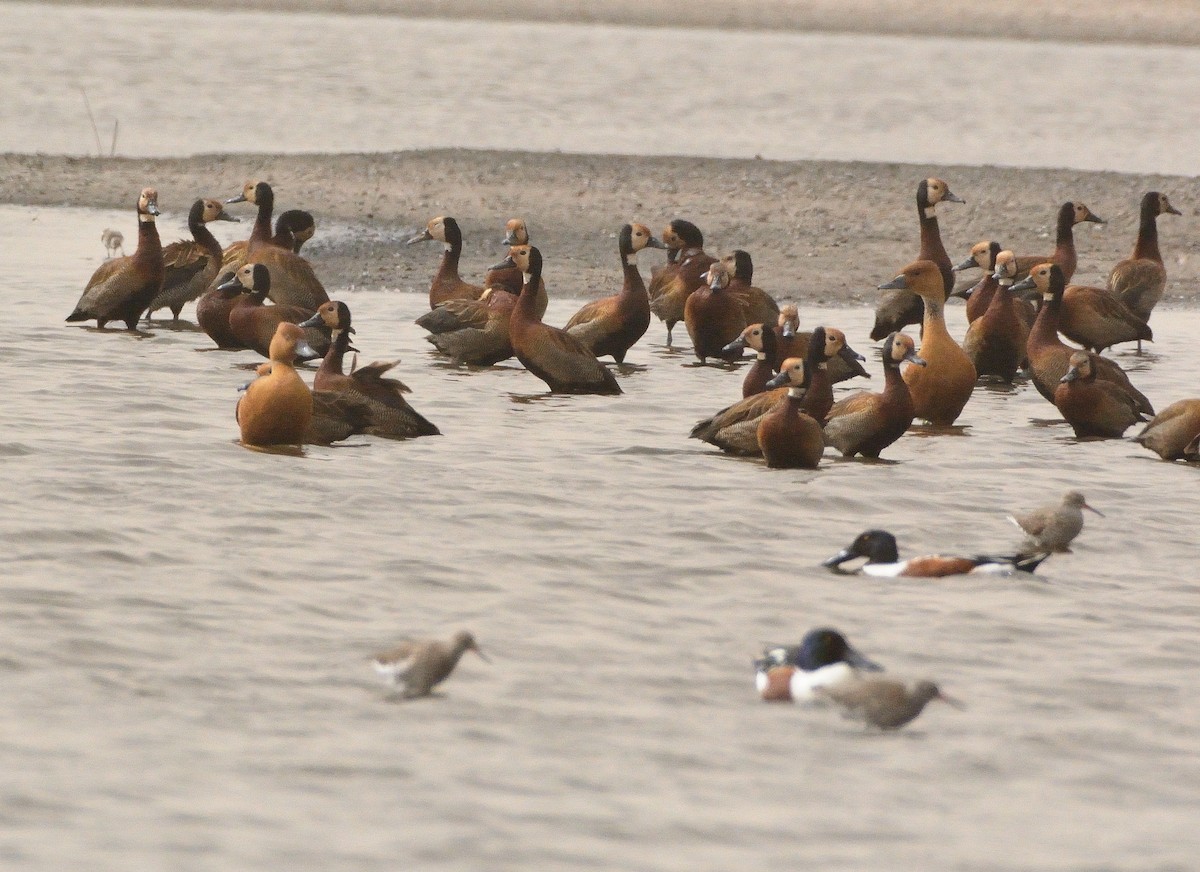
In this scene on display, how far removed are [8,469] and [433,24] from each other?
4570 centimetres

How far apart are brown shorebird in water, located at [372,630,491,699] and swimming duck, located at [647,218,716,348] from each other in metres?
10.1

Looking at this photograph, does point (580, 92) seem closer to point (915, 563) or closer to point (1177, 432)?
point (1177, 432)

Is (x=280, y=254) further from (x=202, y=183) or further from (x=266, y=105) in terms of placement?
(x=266, y=105)

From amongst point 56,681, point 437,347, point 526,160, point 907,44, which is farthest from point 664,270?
point 907,44

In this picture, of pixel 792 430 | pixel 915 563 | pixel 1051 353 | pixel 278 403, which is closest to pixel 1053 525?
pixel 915 563

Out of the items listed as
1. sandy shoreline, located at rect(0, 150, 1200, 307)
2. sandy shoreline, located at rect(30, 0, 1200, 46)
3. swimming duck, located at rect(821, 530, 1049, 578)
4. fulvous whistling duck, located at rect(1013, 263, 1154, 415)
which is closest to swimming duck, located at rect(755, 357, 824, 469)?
swimming duck, located at rect(821, 530, 1049, 578)

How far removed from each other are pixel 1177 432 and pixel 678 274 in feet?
20.3

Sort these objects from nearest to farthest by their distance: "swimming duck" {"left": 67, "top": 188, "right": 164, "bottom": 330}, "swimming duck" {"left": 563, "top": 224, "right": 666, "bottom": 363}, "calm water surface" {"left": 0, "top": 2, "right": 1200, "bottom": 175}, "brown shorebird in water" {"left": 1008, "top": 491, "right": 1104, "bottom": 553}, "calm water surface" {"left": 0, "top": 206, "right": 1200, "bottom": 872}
A: 1. "calm water surface" {"left": 0, "top": 206, "right": 1200, "bottom": 872}
2. "brown shorebird in water" {"left": 1008, "top": 491, "right": 1104, "bottom": 553}
3. "swimming duck" {"left": 563, "top": 224, "right": 666, "bottom": 363}
4. "swimming duck" {"left": 67, "top": 188, "right": 164, "bottom": 330}
5. "calm water surface" {"left": 0, "top": 2, "right": 1200, "bottom": 175}

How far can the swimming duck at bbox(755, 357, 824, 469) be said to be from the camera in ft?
40.3

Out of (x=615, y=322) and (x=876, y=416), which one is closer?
(x=876, y=416)

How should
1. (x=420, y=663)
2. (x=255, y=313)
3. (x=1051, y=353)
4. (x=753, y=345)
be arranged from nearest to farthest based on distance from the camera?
1. (x=420, y=663)
2. (x=753, y=345)
3. (x=1051, y=353)
4. (x=255, y=313)

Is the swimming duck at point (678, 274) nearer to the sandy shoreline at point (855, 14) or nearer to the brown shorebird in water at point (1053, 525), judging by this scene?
the brown shorebird in water at point (1053, 525)

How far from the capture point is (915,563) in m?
9.89

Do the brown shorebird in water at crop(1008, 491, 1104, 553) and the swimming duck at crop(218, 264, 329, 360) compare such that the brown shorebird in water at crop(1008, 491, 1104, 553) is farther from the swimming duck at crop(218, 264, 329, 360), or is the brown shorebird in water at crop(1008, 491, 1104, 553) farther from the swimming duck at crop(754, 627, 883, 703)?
the swimming duck at crop(218, 264, 329, 360)
